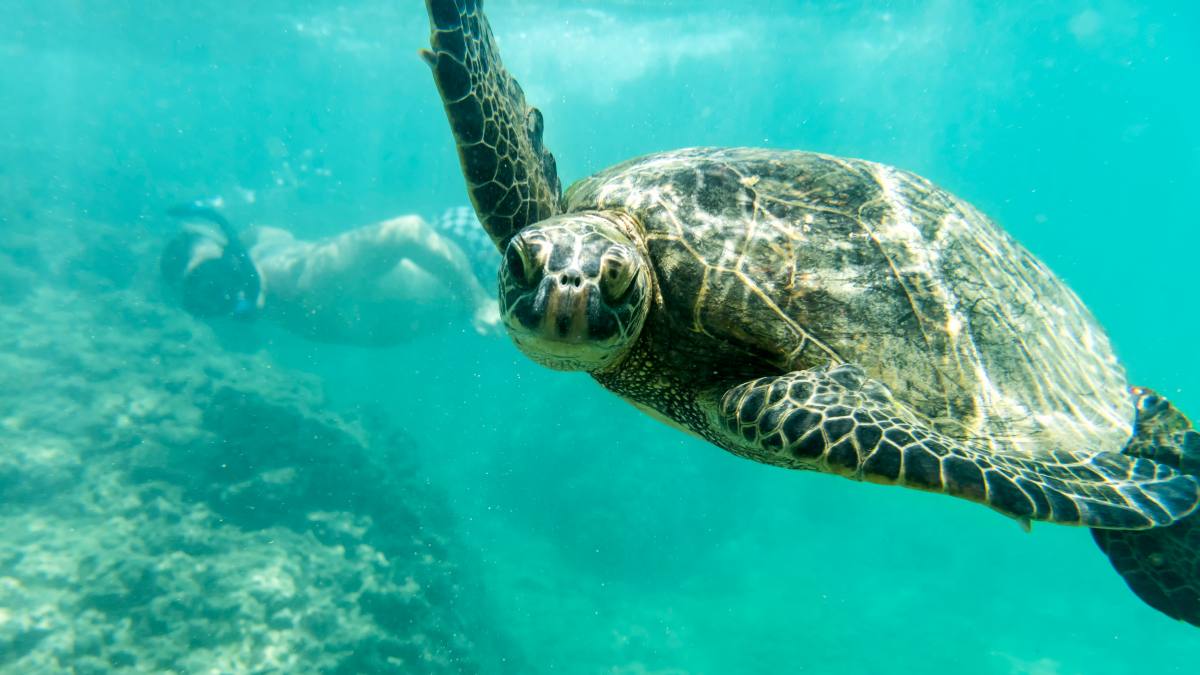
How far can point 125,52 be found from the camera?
39344mm

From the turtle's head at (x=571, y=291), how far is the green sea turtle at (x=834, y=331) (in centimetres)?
1

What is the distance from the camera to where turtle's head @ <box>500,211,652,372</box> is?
229 centimetres

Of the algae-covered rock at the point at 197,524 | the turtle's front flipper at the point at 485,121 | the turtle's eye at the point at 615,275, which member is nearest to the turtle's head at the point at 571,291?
the turtle's eye at the point at 615,275

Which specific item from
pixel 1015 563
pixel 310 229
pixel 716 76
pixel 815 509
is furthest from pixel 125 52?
pixel 1015 563

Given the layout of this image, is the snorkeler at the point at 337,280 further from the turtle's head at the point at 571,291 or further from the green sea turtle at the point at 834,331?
the turtle's head at the point at 571,291

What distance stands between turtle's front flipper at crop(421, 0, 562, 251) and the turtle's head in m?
0.93

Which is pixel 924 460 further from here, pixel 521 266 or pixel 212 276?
pixel 212 276

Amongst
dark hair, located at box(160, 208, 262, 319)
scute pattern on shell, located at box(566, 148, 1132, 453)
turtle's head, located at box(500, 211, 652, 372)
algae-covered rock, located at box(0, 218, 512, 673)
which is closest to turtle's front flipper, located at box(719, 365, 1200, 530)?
scute pattern on shell, located at box(566, 148, 1132, 453)

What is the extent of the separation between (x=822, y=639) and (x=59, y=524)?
15863mm

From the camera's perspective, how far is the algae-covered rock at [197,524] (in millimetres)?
7258

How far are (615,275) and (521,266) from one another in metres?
0.41

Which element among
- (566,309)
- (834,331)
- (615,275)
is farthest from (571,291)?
(834,331)

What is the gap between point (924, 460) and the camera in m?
1.97

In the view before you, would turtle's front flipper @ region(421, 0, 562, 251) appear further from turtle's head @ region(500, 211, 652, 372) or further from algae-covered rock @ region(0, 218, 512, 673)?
algae-covered rock @ region(0, 218, 512, 673)
